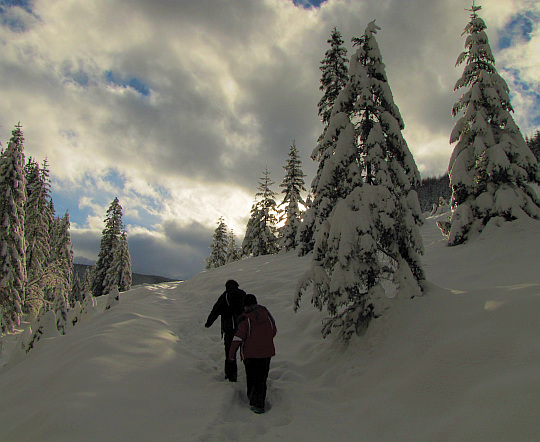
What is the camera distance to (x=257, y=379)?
5020mm

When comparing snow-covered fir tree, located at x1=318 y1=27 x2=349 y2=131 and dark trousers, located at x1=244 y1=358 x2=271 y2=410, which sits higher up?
snow-covered fir tree, located at x1=318 y1=27 x2=349 y2=131

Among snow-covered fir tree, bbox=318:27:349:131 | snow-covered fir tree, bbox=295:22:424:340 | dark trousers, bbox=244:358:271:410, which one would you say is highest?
snow-covered fir tree, bbox=318:27:349:131

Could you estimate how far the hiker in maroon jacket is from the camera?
5.00m

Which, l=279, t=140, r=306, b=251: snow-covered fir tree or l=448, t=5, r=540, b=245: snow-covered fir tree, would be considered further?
l=279, t=140, r=306, b=251: snow-covered fir tree

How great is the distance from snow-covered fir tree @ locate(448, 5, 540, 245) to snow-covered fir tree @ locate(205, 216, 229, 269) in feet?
124

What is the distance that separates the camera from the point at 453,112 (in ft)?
46.9

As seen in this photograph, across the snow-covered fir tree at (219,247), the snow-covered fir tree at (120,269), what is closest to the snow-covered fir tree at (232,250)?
the snow-covered fir tree at (219,247)

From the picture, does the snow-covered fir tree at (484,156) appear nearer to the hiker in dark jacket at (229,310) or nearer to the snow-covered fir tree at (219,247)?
the hiker in dark jacket at (229,310)

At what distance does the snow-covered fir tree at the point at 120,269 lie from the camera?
40719 millimetres

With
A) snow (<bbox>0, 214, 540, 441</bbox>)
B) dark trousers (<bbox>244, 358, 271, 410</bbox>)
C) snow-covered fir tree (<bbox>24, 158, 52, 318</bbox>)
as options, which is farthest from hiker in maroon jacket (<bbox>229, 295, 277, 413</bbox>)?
snow-covered fir tree (<bbox>24, 158, 52, 318</bbox>)

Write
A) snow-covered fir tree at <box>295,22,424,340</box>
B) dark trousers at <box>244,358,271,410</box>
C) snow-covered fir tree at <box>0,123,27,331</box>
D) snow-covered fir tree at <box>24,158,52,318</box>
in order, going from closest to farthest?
dark trousers at <box>244,358,271,410</box> → snow-covered fir tree at <box>295,22,424,340</box> → snow-covered fir tree at <box>0,123,27,331</box> → snow-covered fir tree at <box>24,158,52,318</box>

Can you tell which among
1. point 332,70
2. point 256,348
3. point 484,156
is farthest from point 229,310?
point 332,70

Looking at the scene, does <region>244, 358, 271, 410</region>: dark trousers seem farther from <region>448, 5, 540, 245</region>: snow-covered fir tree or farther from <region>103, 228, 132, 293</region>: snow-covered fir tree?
<region>103, 228, 132, 293</region>: snow-covered fir tree

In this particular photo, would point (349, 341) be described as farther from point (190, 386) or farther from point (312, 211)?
point (312, 211)
